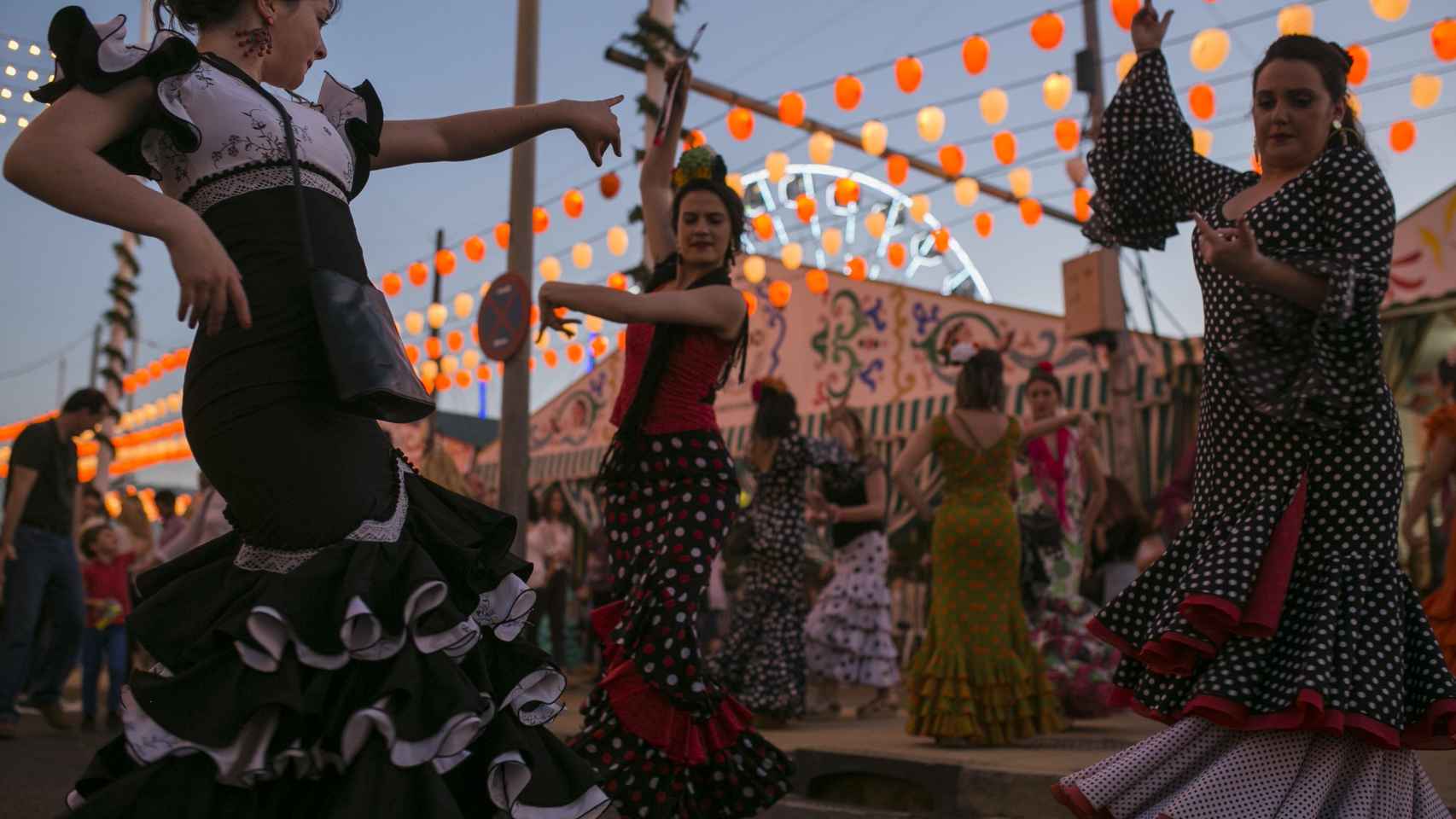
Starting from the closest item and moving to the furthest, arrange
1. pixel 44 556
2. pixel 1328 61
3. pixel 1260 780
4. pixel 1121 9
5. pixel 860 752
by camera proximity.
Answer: pixel 1260 780
pixel 1328 61
pixel 860 752
pixel 44 556
pixel 1121 9

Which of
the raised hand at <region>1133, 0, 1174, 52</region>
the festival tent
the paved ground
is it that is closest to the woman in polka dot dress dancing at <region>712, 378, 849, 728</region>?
the paved ground

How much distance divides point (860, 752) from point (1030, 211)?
11285 millimetres

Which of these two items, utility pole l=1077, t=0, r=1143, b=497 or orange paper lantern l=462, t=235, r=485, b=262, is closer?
utility pole l=1077, t=0, r=1143, b=497

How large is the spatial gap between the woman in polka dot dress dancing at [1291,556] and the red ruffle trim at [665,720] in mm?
1118

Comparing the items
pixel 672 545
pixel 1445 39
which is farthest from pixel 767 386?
pixel 1445 39

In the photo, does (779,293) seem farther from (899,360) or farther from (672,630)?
(672,630)

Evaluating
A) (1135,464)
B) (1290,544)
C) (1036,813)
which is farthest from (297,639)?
(1135,464)

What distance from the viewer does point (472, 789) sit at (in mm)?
2377

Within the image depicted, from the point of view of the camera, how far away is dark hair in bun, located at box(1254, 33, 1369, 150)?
337 cm

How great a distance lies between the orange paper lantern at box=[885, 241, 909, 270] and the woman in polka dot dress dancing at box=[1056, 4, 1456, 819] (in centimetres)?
1400

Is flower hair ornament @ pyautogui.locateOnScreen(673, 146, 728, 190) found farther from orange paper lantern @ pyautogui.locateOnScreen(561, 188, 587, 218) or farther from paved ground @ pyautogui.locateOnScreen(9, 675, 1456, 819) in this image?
orange paper lantern @ pyautogui.locateOnScreen(561, 188, 587, 218)

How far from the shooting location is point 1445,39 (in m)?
10.5

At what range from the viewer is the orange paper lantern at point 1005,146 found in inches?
548

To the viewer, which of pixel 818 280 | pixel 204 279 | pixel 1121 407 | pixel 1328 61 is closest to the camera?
pixel 204 279
